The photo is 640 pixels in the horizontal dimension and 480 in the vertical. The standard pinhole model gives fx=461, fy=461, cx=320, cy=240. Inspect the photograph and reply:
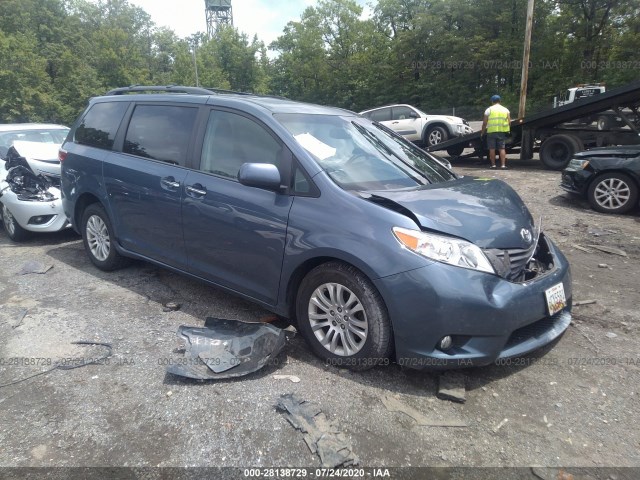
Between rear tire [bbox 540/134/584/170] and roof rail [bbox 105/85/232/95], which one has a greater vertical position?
roof rail [bbox 105/85/232/95]

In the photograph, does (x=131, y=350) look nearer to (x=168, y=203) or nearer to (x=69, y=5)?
(x=168, y=203)

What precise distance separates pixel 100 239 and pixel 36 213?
194 cm

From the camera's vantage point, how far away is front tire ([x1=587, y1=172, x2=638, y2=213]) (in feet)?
23.3

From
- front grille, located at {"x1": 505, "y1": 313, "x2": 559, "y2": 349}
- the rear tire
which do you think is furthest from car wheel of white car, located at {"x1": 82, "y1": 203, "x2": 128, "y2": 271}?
the rear tire

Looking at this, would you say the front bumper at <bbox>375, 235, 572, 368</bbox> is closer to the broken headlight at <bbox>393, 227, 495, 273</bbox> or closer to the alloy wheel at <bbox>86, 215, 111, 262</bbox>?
the broken headlight at <bbox>393, 227, 495, 273</bbox>

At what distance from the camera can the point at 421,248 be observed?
279 centimetres

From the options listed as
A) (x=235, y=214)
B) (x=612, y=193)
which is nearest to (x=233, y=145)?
(x=235, y=214)

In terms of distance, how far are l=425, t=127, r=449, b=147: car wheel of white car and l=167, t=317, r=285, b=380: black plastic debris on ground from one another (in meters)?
13.2

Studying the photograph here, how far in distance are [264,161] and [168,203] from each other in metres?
1.05

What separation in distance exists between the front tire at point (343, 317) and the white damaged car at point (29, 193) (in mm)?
4774

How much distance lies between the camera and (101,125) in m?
4.99

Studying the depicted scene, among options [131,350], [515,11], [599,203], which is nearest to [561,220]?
[599,203]

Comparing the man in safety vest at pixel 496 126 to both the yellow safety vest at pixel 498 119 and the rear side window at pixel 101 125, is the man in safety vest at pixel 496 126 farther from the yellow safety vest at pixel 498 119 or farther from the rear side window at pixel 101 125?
the rear side window at pixel 101 125

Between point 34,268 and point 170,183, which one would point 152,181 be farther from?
point 34,268
